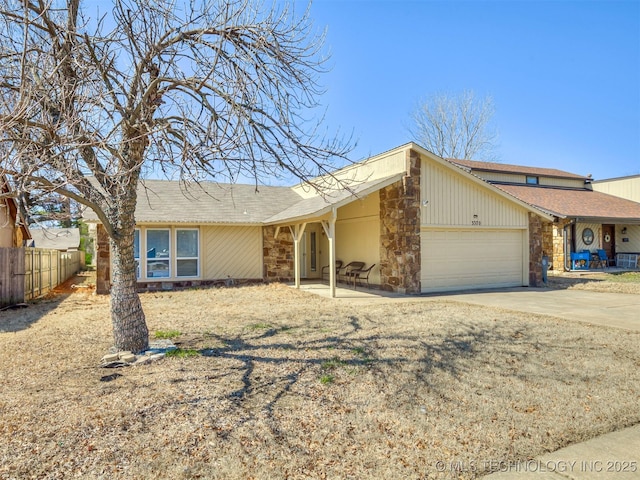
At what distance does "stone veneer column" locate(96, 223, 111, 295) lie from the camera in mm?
12898

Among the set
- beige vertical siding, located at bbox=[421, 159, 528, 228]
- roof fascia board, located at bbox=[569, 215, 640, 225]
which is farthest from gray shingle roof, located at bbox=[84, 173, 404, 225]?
roof fascia board, located at bbox=[569, 215, 640, 225]

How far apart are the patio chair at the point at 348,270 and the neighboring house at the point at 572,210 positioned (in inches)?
316

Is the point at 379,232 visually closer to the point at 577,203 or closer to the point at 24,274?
the point at 24,274

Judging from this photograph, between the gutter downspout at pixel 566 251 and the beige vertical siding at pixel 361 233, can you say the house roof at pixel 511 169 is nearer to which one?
the gutter downspout at pixel 566 251

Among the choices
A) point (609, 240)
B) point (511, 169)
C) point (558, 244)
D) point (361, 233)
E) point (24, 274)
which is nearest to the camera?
point (24, 274)

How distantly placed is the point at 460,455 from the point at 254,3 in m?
5.76

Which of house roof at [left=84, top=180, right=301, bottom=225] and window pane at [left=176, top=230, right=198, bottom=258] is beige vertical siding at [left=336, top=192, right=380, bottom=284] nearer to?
house roof at [left=84, top=180, right=301, bottom=225]

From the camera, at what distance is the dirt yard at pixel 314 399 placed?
3000 mm

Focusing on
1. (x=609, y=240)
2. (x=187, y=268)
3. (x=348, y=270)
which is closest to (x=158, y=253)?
(x=187, y=268)

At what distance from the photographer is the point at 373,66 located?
9289mm

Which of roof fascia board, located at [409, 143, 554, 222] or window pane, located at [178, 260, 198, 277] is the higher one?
roof fascia board, located at [409, 143, 554, 222]

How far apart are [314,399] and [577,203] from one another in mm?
22466

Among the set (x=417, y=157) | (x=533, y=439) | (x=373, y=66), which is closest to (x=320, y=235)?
(x=417, y=157)

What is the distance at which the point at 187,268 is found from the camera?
47.4 feet
